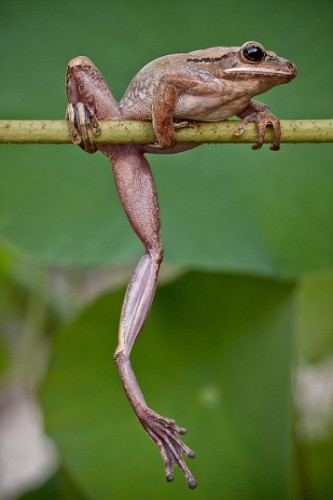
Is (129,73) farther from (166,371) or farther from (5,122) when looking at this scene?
(5,122)

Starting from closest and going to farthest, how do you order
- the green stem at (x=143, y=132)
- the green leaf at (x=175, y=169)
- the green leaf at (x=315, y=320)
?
1. the green stem at (x=143, y=132)
2. the green leaf at (x=175, y=169)
3. the green leaf at (x=315, y=320)

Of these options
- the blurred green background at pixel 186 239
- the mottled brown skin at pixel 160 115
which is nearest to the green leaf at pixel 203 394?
the blurred green background at pixel 186 239

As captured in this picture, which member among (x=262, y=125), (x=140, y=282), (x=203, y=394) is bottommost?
(x=203, y=394)

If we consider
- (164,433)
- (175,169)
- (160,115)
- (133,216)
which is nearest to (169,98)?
(160,115)

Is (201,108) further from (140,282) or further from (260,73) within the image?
(140,282)

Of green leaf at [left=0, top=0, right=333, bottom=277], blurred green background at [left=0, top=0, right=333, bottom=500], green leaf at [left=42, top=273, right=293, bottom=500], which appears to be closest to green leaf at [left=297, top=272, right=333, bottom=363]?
blurred green background at [left=0, top=0, right=333, bottom=500]

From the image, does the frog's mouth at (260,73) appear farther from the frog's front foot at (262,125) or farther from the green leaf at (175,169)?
the green leaf at (175,169)
